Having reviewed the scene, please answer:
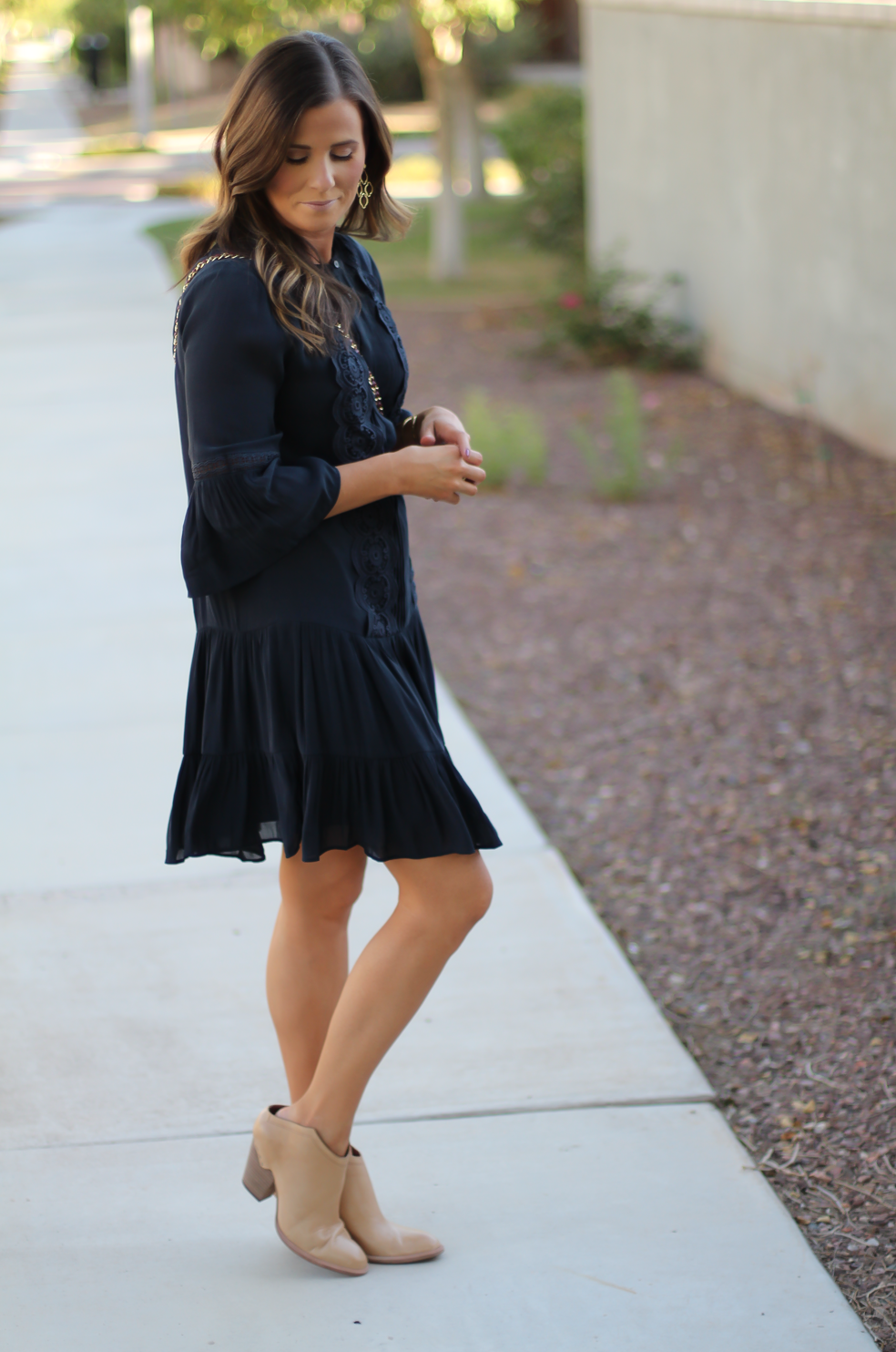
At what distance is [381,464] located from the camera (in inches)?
83.0

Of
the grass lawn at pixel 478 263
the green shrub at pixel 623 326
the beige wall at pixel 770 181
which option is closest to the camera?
the beige wall at pixel 770 181

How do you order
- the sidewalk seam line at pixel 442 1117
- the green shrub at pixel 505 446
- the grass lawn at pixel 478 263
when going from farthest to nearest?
the grass lawn at pixel 478 263 < the green shrub at pixel 505 446 < the sidewalk seam line at pixel 442 1117

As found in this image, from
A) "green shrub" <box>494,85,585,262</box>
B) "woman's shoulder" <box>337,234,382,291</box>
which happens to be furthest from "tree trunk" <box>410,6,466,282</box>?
"woman's shoulder" <box>337,234,382,291</box>

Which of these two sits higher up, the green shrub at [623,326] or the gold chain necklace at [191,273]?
the gold chain necklace at [191,273]

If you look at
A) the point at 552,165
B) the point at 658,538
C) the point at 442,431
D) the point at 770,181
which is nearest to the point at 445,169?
the point at 552,165

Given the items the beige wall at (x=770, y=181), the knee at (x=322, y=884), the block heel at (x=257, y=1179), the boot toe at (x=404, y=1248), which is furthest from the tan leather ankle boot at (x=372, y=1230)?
the beige wall at (x=770, y=181)

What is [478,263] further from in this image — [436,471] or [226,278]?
[226,278]

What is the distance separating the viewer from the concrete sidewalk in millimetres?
2236

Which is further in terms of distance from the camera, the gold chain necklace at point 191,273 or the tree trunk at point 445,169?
the tree trunk at point 445,169

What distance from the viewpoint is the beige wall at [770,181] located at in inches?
302

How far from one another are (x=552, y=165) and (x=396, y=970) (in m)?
14.0

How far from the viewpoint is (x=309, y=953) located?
230 cm

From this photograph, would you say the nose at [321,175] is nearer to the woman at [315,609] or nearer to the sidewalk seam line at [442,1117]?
the woman at [315,609]

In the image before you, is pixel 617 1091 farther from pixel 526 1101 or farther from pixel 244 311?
pixel 244 311
